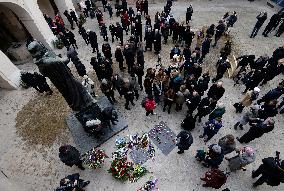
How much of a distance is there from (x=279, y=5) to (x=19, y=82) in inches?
655

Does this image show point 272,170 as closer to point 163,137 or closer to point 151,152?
point 163,137

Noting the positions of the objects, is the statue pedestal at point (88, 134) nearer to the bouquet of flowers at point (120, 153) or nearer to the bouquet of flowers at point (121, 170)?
the bouquet of flowers at point (120, 153)

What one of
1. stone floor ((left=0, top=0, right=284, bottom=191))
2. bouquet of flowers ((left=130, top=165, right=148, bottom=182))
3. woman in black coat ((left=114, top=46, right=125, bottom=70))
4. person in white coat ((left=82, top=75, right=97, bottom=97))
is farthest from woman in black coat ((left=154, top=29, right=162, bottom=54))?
A: bouquet of flowers ((left=130, top=165, right=148, bottom=182))

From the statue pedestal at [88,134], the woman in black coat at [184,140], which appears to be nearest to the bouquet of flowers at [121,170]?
the statue pedestal at [88,134]

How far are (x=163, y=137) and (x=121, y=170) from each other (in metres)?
2.24

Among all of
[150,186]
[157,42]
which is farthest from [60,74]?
[157,42]

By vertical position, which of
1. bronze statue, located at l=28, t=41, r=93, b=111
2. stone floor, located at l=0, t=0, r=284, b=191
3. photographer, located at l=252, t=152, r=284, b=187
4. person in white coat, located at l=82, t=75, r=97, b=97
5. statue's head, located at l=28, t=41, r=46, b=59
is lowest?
stone floor, located at l=0, t=0, r=284, b=191

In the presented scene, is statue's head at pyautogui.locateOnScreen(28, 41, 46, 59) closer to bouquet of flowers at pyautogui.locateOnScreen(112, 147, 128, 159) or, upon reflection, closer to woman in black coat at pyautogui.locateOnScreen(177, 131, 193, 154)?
bouquet of flowers at pyautogui.locateOnScreen(112, 147, 128, 159)

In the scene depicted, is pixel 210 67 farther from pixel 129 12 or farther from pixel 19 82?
pixel 19 82

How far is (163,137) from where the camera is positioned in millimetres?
10641

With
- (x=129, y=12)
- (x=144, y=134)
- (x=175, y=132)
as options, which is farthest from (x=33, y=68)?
(x=175, y=132)

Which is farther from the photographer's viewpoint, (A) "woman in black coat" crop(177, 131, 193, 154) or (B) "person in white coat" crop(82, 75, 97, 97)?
(B) "person in white coat" crop(82, 75, 97, 97)

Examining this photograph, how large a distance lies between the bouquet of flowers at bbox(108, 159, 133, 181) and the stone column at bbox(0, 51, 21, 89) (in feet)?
23.7

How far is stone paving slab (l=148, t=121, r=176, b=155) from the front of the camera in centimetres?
1030
